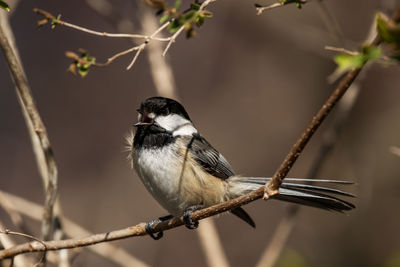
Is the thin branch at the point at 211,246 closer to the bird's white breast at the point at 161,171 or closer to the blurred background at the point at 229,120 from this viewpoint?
the bird's white breast at the point at 161,171

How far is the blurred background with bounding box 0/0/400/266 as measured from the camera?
5.26 metres

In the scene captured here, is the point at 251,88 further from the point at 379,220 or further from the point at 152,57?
the point at 152,57

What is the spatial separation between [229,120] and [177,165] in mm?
3889

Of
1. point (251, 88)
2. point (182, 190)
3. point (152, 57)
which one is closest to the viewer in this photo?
point (182, 190)

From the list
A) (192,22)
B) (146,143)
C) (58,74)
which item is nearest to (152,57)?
(146,143)

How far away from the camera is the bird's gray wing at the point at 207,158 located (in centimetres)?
324

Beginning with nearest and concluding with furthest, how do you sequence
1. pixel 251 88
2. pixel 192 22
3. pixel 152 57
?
pixel 192 22 < pixel 152 57 < pixel 251 88

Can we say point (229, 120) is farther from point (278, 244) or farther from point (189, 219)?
point (189, 219)

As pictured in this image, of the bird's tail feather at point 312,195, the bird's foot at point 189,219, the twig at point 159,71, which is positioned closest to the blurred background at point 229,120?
the twig at point 159,71

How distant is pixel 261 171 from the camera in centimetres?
647

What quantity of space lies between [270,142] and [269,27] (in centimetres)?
157

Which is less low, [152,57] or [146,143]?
[152,57]

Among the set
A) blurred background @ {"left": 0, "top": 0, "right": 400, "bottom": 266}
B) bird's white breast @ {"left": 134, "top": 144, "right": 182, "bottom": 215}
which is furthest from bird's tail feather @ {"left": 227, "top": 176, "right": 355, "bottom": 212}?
blurred background @ {"left": 0, "top": 0, "right": 400, "bottom": 266}

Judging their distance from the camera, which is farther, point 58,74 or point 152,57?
point 58,74
